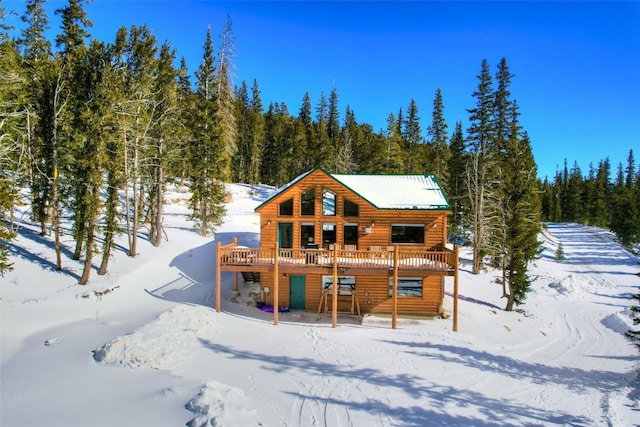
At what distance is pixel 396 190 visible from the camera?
19.8 meters

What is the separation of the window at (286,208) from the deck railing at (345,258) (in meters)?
2.33

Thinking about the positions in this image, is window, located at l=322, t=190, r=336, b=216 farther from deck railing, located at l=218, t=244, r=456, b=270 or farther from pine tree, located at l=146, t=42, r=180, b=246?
pine tree, located at l=146, t=42, r=180, b=246

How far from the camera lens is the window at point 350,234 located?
18767mm

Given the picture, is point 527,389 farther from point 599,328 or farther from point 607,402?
point 599,328

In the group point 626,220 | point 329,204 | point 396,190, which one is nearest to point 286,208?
point 329,204

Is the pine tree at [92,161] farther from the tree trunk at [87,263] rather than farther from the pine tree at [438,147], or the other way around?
the pine tree at [438,147]

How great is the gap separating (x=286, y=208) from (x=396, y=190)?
6.13 m

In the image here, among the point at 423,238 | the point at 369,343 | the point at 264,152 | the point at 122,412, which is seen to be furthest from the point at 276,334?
the point at 264,152

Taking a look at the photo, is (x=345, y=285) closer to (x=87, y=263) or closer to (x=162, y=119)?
(x=87, y=263)

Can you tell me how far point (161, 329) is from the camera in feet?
43.8

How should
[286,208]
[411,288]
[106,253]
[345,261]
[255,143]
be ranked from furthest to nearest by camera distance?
1. [255,143]
2. [106,253]
3. [286,208]
4. [411,288]
5. [345,261]

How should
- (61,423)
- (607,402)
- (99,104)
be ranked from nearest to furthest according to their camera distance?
(61,423), (607,402), (99,104)

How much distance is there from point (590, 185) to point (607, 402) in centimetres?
8217

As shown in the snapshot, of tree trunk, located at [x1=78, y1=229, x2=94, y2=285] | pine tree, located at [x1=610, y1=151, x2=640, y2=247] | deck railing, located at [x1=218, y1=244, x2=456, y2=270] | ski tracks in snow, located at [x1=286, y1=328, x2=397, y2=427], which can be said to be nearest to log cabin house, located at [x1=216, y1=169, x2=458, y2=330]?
deck railing, located at [x1=218, y1=244, x2=456, y2=270]
